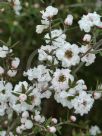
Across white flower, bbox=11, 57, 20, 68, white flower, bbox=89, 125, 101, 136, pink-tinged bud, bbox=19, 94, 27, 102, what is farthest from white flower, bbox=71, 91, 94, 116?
white flower, bbox=89, 125, 101, 136

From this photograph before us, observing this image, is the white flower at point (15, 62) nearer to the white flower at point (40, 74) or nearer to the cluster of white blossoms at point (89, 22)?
the white flower at point (40, 74)

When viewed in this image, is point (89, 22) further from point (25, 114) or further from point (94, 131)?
point (94, 131)

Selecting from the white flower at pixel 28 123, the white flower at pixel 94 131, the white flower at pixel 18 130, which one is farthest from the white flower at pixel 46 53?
the white flower at pixel 94 131

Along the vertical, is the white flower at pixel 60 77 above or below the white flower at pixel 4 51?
below

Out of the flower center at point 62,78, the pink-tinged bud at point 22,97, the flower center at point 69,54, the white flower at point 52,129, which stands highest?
the flower center at point 69,54

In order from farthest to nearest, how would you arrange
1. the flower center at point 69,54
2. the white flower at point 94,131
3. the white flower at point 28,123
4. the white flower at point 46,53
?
the white flower at point 94,131 < the white flower at point 28,123 < the white flower at point 46,53 < the flower center at point 69,54

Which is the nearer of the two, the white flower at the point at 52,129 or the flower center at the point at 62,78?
the flower center at the point at 62,78

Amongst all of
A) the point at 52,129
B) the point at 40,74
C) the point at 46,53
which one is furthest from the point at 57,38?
the point at 52,129
